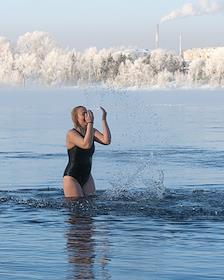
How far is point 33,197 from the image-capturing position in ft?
50.4

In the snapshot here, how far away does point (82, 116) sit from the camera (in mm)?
13875

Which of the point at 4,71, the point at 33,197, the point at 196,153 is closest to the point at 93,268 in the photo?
the point at 33,197

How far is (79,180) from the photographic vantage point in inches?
568

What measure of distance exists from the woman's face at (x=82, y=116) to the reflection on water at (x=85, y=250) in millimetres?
1785

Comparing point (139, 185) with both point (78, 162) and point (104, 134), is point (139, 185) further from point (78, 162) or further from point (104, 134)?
point (104, 134)

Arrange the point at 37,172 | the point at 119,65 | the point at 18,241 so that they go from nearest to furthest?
the point at 18,241 → the point at 37,172 → the point at 119,65

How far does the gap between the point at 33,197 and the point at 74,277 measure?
655cm

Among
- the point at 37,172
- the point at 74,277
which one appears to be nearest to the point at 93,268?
the point at 74,277

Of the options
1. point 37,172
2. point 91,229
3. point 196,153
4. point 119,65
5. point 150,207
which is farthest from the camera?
point 119,65

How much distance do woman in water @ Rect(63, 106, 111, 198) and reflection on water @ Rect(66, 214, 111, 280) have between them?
1551 mm

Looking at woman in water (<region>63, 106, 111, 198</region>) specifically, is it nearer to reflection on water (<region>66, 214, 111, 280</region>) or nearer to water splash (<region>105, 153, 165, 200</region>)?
water splash (<region>105, 153, 165, 200</region>)

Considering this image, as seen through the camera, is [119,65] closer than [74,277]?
No

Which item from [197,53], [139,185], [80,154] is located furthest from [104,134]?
[197,53]

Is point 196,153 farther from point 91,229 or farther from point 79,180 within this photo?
point 91,229
